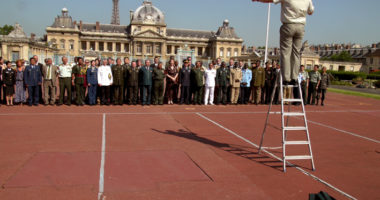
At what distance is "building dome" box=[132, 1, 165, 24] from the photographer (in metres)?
98.6

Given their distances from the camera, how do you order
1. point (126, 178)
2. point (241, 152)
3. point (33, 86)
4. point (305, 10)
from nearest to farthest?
point (126, 178), point (305, 10), point (241, 152), point (33, 86)

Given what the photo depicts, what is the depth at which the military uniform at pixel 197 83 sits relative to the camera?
14963 mm

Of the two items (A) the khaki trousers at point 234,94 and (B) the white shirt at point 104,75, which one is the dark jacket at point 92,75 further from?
(A) the khaki trousers at point 234,94

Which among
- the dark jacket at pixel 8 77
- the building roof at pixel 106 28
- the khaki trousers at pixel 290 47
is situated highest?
the building roof at pixel 106 28

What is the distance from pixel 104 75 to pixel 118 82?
68 cm

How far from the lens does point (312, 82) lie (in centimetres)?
1678

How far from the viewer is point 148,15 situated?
98.9 meters

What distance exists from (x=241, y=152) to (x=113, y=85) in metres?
8.89

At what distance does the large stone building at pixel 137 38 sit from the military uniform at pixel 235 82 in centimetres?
8120

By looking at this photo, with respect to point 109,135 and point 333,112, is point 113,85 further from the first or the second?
point 333,112

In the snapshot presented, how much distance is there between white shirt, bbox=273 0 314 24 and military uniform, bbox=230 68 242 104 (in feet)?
30.6

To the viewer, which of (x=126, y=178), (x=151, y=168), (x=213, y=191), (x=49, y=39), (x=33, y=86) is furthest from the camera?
(x=49, y=39)

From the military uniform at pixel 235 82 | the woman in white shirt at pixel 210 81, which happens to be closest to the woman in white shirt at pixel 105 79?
the woman in white shirt at pixel 210 81

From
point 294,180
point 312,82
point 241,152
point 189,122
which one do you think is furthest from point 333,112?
point 294,180
